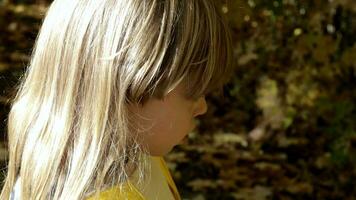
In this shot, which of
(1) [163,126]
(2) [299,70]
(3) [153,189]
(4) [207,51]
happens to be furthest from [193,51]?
(2) [299,70]

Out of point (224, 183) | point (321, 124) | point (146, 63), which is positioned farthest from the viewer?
point (321, 124)

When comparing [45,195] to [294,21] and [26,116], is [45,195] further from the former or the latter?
[294,21]

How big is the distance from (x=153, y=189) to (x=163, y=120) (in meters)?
0.12

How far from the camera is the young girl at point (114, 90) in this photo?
149 centimetres

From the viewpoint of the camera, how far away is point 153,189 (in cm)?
156

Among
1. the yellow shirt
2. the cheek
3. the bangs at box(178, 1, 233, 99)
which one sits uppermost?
the bangs at box(178, 1, 233, 99)

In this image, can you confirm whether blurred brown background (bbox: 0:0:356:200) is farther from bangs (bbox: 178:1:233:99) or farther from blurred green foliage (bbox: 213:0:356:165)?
bangs (bbox: 178:1:233:99)

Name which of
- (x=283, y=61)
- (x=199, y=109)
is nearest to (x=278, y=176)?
(x=283, y=61)

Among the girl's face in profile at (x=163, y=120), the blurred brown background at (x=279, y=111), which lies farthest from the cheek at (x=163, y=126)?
the blurred brown background at (x=279, y=111)

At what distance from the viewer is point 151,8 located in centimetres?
152

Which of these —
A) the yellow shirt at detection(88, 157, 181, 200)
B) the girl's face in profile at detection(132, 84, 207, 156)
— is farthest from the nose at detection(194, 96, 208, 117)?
the yellow shirt at detection(88, 157, 181, 200)

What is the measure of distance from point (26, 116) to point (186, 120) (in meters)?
0.29

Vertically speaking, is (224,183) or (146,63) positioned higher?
(146,63)

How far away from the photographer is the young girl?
58.5 inches
